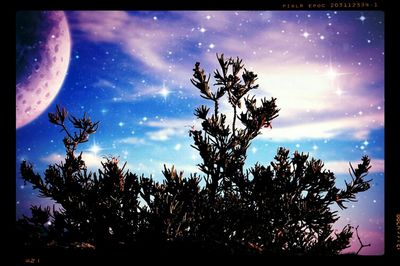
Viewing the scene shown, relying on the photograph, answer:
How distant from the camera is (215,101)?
2.88m

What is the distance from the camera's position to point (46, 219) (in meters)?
2.98

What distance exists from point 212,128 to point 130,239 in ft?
4.17

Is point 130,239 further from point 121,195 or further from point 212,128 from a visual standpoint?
point 212,128

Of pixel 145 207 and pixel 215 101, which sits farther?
pixel 215 101
